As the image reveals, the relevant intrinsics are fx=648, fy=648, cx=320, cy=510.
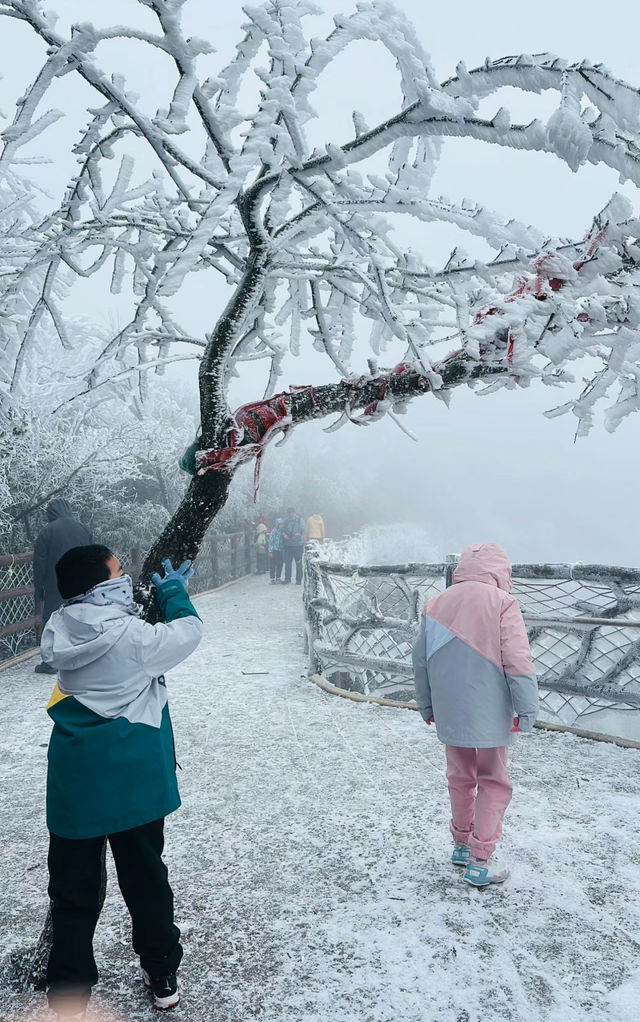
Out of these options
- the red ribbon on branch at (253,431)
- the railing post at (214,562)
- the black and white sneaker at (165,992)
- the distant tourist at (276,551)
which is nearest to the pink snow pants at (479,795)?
the black and white sneaker at (165,992)

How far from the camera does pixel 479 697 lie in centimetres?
321

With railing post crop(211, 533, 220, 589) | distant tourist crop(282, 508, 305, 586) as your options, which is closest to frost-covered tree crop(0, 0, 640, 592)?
distant tourist crop(282, 508, 305, 586)

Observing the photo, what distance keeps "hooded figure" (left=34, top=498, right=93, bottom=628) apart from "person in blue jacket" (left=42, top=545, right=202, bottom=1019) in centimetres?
460

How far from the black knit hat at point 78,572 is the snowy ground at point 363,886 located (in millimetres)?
1536

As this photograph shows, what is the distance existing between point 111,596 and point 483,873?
224cm

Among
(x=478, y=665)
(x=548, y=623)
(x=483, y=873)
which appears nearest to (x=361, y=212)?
(x=478, y=665)

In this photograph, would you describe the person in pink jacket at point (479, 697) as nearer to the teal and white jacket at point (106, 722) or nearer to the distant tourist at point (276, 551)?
the teal and white jacket at point (106, 722)

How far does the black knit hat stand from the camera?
7.55 ft

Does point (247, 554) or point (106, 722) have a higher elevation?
point (106, 722)

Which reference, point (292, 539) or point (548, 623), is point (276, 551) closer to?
point (292, 539)

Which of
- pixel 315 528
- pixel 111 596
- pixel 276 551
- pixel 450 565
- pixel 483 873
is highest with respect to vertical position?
pixel 111 596

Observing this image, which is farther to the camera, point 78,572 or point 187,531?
point 187,531

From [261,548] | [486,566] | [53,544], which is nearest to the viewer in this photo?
[486,566]

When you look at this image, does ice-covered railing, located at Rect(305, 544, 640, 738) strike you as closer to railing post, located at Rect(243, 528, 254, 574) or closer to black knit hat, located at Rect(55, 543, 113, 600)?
black knit hat, located at Rect(55, 543, 113, 600)
